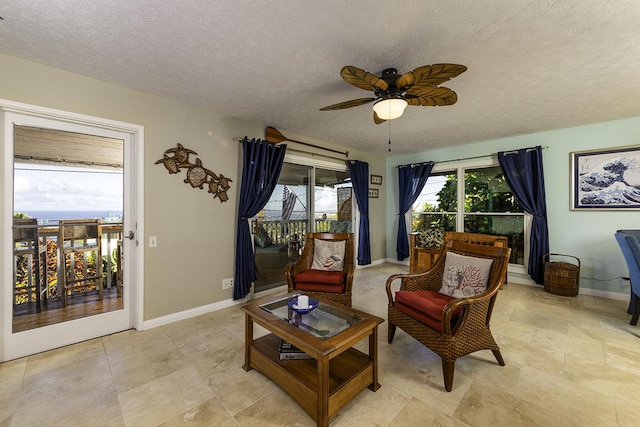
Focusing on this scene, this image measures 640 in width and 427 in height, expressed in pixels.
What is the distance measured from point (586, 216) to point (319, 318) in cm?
439

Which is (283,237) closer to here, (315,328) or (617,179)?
(315,328)

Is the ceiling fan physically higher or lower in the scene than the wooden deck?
higher

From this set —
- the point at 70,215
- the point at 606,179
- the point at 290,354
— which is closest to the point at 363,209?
the point at 606,179

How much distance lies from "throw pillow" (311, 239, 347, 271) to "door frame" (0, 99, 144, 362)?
6.37ft

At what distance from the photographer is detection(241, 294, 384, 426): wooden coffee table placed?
4.82 ft

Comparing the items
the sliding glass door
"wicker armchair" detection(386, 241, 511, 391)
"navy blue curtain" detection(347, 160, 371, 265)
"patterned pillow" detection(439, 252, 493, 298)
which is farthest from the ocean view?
"navy blue curtain" detection(347, 160, 371, 265)

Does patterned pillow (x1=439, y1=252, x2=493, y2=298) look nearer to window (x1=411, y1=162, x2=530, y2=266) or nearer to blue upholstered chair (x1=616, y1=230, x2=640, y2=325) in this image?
blue upholstered chair (x1=616, y1=230, x2=640, y2=325)

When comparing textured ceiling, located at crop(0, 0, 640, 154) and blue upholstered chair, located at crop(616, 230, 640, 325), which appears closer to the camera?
A: textured ceiling, located at crop(0, 0, 640, 154)

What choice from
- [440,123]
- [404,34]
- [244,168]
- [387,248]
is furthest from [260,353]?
[387,248]

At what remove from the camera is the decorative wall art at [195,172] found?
2875mm

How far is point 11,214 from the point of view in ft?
7.13

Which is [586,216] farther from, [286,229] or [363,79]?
[286,229]

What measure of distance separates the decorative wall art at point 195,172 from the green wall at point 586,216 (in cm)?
460

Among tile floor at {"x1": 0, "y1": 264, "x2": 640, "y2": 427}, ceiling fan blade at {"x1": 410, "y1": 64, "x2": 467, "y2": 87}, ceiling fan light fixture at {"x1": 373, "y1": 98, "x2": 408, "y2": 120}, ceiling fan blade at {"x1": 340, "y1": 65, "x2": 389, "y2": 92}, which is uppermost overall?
ceiling fan blade at {"x1": 340, "y1": 65, "x2": 389, "y2": 92}
